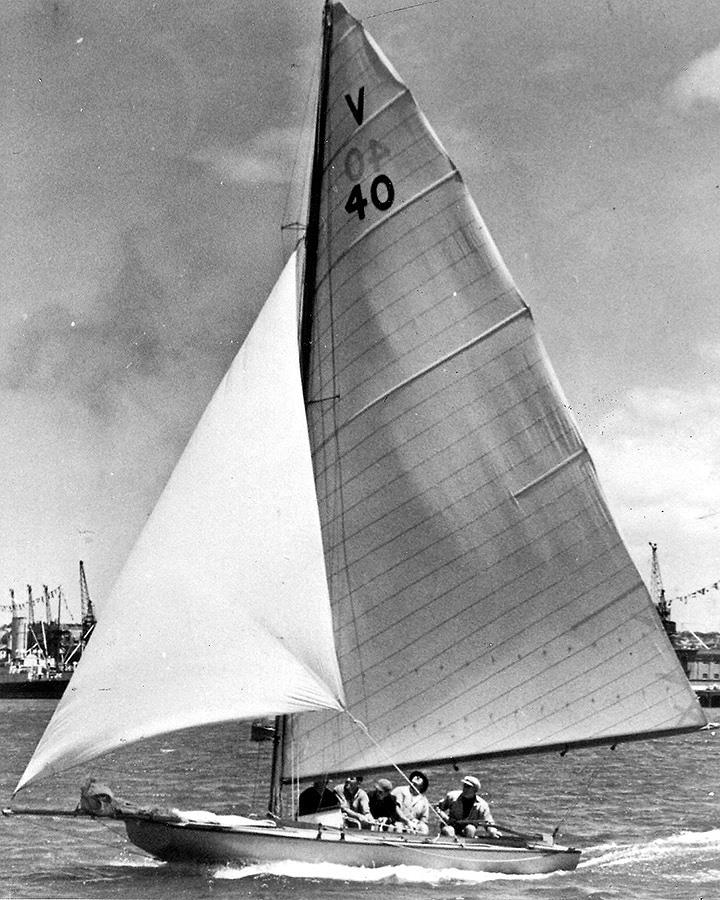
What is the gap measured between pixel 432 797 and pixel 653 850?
1417 cm

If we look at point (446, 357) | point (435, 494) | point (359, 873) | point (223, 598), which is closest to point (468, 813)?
point (359, 873)

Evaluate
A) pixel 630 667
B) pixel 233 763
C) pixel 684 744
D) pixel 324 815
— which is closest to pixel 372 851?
pixel 324 815

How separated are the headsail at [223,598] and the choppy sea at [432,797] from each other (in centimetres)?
290

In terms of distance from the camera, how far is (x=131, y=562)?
64.4 ft

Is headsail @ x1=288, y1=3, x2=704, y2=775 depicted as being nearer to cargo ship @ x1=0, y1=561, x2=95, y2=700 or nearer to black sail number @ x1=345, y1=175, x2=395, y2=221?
black sail number @ x1=345, y1=175, x2=395, y2=221

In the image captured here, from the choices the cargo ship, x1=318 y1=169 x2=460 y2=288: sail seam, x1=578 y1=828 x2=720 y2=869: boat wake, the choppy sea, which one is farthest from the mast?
the cargo ship

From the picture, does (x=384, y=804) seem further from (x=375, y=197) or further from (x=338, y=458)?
(x=375, y=197)

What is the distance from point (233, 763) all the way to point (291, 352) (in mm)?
39249

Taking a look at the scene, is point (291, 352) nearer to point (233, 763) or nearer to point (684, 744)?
point (233, 763)

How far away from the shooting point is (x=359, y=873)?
1978 centimetres

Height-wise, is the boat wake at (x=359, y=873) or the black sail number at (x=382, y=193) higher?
the black sail number at (x=382, y=193)

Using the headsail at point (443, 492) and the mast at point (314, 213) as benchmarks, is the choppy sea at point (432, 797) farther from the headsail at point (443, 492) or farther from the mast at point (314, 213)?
the mast at point (314, 213)

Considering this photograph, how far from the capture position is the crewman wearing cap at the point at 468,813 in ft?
70.9

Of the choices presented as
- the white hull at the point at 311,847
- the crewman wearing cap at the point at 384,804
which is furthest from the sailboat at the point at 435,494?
the white hull at the point at 311,847
